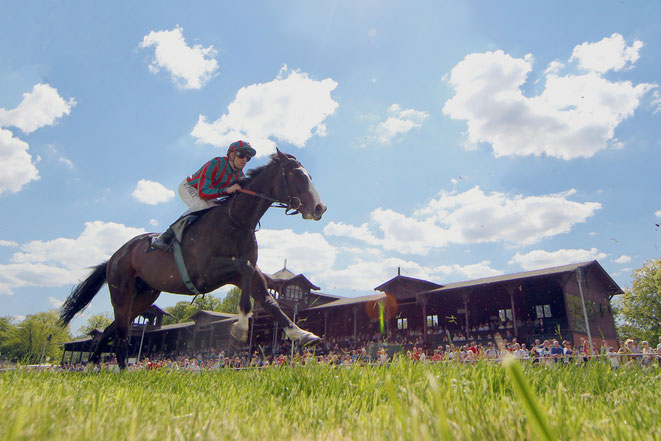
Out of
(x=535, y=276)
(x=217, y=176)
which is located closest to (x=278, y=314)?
(x=217, y=176)

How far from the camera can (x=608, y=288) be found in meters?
31.8

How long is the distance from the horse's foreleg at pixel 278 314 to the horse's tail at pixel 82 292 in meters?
4.13

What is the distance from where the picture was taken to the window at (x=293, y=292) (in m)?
37.4

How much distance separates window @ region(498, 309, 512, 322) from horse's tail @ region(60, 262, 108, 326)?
25.5 meters

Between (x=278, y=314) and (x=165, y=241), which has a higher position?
(x=165, y=241)

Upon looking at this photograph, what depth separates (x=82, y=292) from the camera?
26.1ft

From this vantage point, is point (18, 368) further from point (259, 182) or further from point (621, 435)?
point (621, 435)

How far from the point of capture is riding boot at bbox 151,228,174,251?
5.95 meters

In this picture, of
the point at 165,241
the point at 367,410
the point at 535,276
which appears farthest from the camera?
the point at 535,276

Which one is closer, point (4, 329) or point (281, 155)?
point (281, 155)

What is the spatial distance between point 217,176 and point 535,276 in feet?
73.6

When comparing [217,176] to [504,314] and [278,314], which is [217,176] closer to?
[278,314]

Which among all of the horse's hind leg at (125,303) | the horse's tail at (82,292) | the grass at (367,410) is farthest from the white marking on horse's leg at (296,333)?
the horse's tail at (82,292)

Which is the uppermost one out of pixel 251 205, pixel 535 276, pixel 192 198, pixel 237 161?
pixel 535 276
